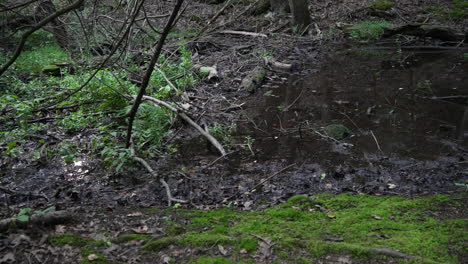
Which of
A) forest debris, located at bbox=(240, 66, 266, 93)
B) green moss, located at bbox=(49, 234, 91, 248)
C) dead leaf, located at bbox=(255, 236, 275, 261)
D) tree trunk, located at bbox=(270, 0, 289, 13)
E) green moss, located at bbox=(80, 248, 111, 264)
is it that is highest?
tree trunk, located at bbox=(270, 0, 289, 13)

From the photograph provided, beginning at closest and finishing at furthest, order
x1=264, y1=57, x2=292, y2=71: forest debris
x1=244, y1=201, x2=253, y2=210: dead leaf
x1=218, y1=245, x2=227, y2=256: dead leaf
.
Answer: x1=218, y1=245, x2=227, y2=256: dead leaf < x1=244, y1=201, x2=253, y2=210: dead leaf < x1=264, y1=57, x2=292, y2=71: forest debris

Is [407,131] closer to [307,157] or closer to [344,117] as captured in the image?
[344,117]

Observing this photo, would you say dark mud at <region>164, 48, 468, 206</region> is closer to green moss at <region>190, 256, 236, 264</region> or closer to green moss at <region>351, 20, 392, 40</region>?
green moss at <region>190, 256, 236, 264</region>

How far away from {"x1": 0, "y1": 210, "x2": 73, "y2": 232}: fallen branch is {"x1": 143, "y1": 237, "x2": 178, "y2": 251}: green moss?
35.3 inches

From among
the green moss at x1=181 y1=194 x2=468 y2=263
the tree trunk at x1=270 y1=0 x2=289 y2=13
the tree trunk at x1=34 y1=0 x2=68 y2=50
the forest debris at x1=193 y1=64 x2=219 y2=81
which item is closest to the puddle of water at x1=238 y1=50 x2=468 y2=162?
the forest debris at x1=193 y1=64 x2=219 y2=81

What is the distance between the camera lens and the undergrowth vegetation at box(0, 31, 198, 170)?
5.90m

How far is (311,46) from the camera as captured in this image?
12.3 metres

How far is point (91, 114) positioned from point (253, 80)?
3862 mm

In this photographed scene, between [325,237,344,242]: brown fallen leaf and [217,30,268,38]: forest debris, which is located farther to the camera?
[217,30,268,38]: forest debris

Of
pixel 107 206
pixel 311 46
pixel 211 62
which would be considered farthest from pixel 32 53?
pixel 107 206

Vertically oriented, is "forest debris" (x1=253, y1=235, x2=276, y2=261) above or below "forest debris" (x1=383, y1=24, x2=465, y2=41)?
below

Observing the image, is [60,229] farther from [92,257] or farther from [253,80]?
[253,80]

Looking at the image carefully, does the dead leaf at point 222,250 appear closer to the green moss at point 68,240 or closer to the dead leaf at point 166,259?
the dead leaf at point 166,259

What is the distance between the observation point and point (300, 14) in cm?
1346
